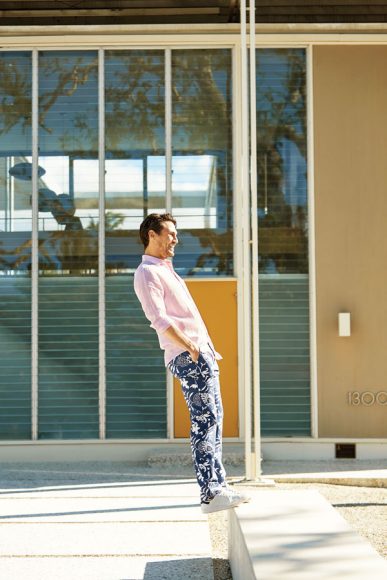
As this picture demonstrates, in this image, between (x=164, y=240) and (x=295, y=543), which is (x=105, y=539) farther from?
(x=295, y=543)

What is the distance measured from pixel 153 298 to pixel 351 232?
5.53 m

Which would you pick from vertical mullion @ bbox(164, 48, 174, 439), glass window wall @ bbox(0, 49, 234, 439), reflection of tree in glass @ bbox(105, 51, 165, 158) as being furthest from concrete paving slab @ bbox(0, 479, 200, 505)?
reflection of tree in glass @ bbox(105, 51, 165, 158)

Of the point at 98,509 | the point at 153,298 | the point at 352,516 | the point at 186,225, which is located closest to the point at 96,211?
the point at 186,225

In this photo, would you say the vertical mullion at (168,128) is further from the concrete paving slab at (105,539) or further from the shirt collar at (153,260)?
the shirt collar at (153,260)

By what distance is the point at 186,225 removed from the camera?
10.1m

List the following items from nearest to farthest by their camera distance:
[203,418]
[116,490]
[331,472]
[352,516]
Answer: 1. [203,418]
2. [352,516]
3. [116,490]
4. [331,472]

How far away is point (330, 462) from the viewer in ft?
31.7

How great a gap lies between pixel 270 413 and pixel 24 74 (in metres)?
4.09

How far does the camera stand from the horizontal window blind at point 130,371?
9.99m

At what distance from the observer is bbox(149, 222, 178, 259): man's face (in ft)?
16.7

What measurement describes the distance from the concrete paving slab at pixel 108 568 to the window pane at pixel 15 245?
502 cm

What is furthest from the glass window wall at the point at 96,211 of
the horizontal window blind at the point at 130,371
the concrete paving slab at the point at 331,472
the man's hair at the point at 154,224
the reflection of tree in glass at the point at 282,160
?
the man's hair at the point at 154,224

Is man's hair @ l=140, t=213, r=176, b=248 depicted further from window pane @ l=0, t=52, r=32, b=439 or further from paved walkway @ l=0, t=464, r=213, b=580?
window pane @ l=0, t=52, r=32, b=439

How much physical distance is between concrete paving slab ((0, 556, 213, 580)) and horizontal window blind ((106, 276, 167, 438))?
4897mm
